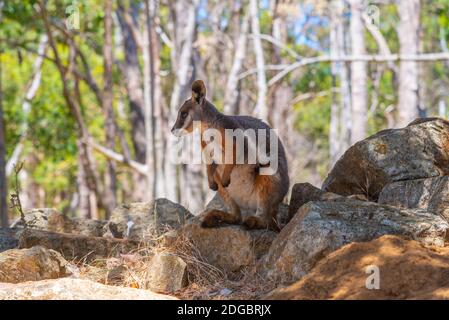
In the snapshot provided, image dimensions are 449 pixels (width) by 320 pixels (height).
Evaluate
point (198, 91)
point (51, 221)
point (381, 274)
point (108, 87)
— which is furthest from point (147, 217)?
point (108, 87)

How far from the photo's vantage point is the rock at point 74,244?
8086 millimetres

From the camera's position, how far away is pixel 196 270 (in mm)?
7457

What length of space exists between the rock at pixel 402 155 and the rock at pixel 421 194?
29cm

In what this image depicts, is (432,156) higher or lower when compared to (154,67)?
lower

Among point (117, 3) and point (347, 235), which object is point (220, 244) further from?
point (117, 3)

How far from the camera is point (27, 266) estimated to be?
7.22m

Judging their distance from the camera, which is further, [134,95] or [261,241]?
[134,95]

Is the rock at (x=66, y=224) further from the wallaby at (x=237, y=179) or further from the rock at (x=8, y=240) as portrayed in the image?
the wallaby at (x=237, y=179)

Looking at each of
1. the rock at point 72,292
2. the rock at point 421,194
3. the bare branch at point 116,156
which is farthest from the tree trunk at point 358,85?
the rock at point 72,292

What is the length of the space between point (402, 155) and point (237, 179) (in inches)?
74.1

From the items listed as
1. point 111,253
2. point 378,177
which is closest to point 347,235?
point 378,177

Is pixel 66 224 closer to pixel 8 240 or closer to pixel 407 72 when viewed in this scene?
pixel 8 240

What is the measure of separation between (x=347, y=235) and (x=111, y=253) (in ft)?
9.29

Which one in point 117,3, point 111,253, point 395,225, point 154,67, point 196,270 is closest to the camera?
point 395,225
